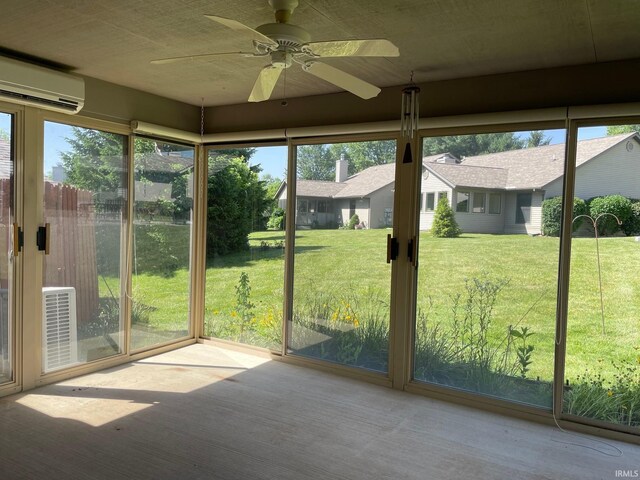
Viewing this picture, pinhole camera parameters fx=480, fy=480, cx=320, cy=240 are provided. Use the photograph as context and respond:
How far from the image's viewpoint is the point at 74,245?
383 cm

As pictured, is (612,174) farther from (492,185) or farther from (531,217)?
(492,185)

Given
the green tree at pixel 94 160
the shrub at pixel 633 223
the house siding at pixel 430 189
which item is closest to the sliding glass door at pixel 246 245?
the green tree at pixel 94 160

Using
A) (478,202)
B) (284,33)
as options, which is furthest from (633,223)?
(284,33)

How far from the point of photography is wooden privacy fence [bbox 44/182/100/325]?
3658 millimetres

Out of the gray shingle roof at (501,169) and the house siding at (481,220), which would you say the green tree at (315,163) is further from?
the house siding at (481,220)

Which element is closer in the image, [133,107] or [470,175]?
[470,175]

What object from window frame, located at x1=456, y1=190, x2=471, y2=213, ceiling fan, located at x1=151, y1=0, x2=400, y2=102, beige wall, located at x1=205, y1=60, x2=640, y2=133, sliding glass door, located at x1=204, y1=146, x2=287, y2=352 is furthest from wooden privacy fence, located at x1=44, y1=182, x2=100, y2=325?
window frame, located at x1=456, y1=190, x2=471, y2=213

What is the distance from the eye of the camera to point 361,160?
3.95 metres

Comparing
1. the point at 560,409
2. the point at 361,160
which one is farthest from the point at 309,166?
the point at 560,409

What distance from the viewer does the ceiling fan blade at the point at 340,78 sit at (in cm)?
230

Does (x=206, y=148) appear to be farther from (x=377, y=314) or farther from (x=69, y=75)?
(x=377, y=314)

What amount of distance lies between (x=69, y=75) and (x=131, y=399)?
A: 2338mm

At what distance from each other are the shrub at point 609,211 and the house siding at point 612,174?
37 millimetres

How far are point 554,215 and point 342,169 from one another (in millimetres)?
1665
